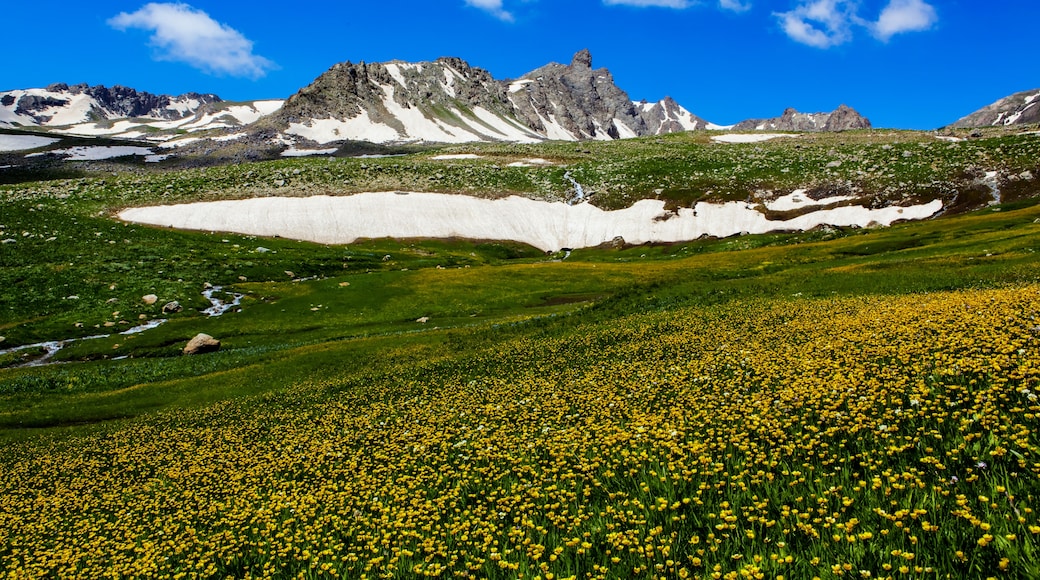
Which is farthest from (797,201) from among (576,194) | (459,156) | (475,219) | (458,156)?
(458,156)

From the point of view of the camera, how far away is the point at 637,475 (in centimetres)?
1138

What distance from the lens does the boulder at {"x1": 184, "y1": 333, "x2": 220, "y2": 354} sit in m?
53.6

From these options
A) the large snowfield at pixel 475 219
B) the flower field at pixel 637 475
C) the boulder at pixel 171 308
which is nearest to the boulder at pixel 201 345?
the boulder at pixel 171 308

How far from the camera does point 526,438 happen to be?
15.2 m

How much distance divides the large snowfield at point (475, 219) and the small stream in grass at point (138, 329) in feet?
143

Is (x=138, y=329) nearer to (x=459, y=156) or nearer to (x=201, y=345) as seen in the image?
(x=201, y=345)

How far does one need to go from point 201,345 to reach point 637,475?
53707mm

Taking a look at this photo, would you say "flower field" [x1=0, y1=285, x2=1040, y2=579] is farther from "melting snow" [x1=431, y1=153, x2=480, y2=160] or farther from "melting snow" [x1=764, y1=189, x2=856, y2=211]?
"melting snow" [x1=431, y1=153, x2=480, y2=160]

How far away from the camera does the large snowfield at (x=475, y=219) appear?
114250 millimetres

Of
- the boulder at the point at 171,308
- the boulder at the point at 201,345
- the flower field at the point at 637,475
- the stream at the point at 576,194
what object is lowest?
the boulder at the point at 201,345

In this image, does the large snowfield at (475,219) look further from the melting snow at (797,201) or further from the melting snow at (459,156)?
the melting snow at (459,156)

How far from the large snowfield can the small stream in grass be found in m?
43.7

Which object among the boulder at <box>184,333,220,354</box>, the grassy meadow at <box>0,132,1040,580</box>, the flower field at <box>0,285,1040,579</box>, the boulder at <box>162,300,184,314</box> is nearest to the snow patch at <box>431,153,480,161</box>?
the boulder at <box>162,300,184,314</box>

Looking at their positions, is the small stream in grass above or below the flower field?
below
